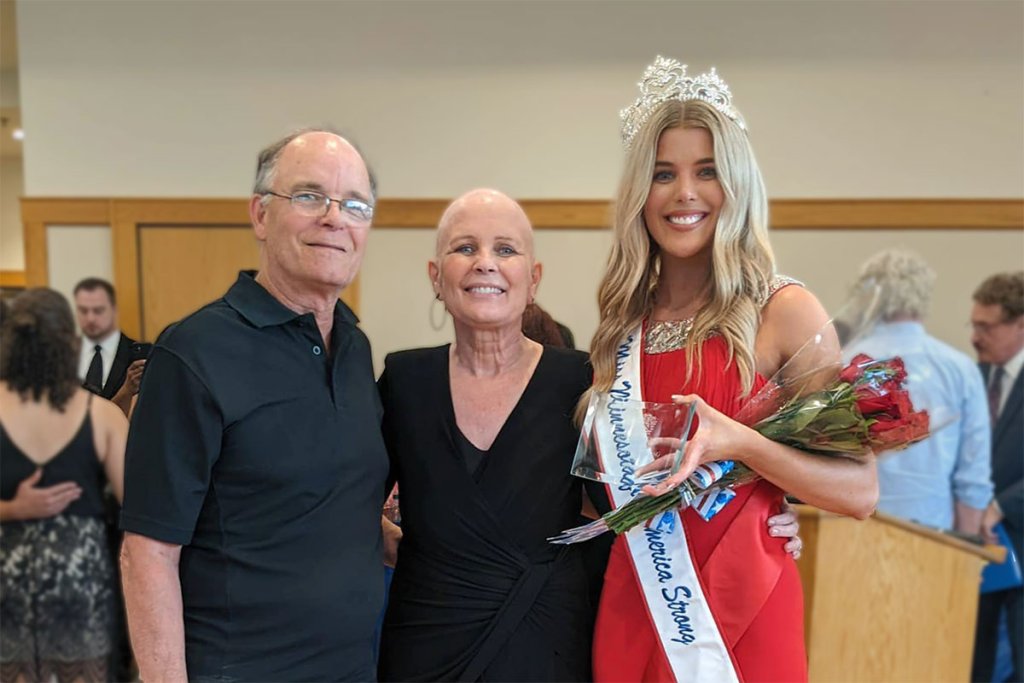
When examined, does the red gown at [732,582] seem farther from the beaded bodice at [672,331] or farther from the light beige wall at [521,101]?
the light beige wall at [521,101]

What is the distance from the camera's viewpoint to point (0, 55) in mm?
3729

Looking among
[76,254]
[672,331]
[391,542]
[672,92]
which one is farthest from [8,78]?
[672,331]

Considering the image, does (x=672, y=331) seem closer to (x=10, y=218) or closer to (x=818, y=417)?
(x=818, y=417)

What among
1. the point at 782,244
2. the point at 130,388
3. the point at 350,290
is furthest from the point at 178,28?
the point at 782,244

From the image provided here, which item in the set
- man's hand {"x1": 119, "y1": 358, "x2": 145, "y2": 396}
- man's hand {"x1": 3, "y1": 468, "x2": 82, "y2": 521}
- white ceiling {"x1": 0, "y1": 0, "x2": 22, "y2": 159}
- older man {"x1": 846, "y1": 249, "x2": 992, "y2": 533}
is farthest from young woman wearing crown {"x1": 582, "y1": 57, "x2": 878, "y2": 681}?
white ceiling {"x1": 0, "y1": 0, "x2": 22, "y2": 159}

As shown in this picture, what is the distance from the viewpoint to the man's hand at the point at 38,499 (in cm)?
191

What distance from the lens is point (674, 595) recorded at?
43.3 inches

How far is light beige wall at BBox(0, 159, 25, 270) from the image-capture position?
13.0ft

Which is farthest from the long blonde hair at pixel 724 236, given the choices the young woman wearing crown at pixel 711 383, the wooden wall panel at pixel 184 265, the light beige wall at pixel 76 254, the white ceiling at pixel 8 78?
the white ceiling at pixel 8 78

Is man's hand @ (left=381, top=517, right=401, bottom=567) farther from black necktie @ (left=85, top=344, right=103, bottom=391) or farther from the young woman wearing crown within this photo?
black necktie @ (left=85, top=344, right=103, bottom=391)

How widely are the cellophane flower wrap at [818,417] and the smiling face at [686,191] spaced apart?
26 centimetres

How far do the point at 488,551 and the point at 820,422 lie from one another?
0.59 metres

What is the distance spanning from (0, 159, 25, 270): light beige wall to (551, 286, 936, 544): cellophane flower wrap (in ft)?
13.5

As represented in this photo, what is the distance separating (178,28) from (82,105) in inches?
26.0
